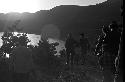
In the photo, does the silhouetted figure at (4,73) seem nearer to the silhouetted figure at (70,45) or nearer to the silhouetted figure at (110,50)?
the silhouetted figure at (70,45)

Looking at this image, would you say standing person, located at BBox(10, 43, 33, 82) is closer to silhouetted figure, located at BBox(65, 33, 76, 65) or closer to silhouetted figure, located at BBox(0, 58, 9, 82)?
silhouetted figure, located at BBox(0, 58, 9, 82)

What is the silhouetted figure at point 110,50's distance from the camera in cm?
823

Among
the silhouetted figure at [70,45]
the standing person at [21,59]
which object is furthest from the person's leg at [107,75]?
the silhouetted figure at [70,45]

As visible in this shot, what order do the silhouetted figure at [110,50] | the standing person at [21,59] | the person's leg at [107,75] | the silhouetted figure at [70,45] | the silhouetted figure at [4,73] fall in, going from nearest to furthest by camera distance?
the silhouetted figure at [110,50], the person's leg at [107,75], the standing person at [21,59], the silhouetted figure at [4,73], the silhouetted figure at [70,45]

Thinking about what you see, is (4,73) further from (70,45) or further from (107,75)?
(107,75)

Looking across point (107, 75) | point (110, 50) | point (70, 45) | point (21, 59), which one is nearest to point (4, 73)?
point (70, 45)

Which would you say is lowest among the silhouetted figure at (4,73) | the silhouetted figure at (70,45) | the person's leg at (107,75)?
the silhouetted figure at (4,73)

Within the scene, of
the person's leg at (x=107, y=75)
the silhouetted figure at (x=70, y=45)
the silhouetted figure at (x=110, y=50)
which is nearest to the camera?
the silhouetted figure at (x=110, y=50)

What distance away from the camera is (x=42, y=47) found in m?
21.7

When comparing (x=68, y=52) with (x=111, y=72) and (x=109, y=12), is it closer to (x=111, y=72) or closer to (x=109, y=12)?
(x=111, y=72)

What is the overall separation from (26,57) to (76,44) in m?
9.78

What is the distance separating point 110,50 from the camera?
823 centimetres

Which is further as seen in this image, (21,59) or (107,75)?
(21,59)

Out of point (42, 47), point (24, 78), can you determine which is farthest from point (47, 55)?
point (24, 78)
